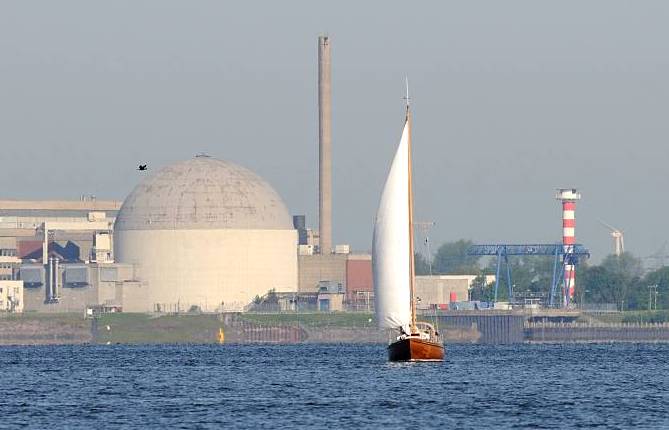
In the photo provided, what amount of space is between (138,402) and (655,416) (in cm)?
2516

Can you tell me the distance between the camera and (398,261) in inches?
5059

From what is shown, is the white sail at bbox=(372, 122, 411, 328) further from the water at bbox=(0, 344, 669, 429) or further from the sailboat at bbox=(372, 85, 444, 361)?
the water at bbox=(0, 344, 669, 429)

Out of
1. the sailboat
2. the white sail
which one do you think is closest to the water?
the sailboat

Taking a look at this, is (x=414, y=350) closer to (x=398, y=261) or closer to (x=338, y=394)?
(x=398, y=261)

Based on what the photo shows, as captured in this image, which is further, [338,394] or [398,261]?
[398,261]

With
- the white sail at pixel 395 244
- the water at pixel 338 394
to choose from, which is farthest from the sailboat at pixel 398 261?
the water at pixel 338 394

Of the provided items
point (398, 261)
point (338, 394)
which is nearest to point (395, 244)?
point (398, 261)

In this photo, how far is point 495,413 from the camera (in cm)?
9194

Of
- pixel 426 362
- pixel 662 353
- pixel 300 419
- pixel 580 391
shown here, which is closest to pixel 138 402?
pixel 300 419

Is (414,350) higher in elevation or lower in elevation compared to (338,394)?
higher

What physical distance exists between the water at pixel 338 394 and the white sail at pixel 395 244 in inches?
140

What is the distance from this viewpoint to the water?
8838 centimetres

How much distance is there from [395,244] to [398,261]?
45.0 inches

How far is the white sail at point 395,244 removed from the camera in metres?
128
